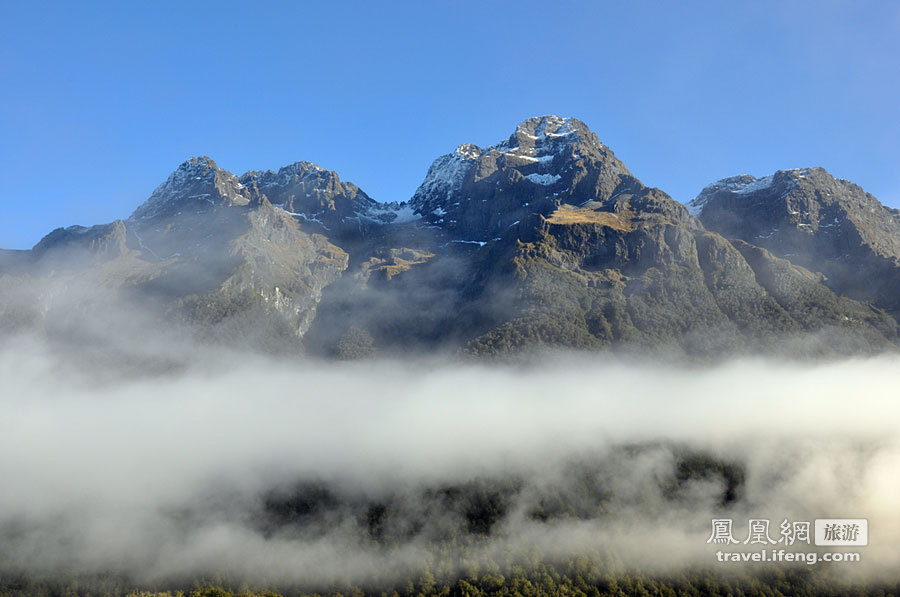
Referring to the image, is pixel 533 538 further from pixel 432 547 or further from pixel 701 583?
pixel 701 583

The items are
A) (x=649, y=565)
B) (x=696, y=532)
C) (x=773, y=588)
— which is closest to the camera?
(x=773, y=588)

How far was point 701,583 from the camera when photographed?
171750mm

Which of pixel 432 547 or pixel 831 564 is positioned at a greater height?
pixel 831 564

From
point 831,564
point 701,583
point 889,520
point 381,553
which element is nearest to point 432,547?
point 381,553

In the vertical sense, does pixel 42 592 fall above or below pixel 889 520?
below

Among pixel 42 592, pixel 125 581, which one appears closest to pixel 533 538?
pixel 125 581

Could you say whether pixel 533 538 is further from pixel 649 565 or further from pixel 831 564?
pixel 831 564

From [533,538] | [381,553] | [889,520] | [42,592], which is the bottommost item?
[42,592]

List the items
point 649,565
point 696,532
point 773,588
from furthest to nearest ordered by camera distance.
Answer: point 696,532
point 649,565
point 773,588

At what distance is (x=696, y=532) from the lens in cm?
19162

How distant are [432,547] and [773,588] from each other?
389 feet

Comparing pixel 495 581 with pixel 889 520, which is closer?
pixel 495 581

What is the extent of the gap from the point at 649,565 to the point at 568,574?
97.1 feet

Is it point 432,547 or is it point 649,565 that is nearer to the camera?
point 649,565
